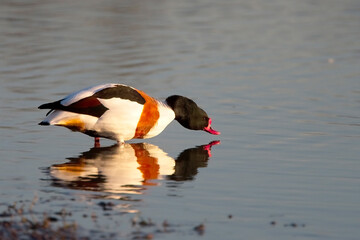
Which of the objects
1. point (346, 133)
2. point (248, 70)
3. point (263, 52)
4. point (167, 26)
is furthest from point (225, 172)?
point (167, 26)

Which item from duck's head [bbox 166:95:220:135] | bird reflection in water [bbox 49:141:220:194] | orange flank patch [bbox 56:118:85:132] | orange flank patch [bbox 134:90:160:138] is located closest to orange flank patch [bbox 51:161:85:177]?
bird reflection in water [bbox 49:141:220:194]

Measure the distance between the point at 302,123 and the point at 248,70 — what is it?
3.92 metres

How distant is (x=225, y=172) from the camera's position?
28.9 feet

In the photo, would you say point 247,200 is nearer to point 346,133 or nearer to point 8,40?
point 346,133

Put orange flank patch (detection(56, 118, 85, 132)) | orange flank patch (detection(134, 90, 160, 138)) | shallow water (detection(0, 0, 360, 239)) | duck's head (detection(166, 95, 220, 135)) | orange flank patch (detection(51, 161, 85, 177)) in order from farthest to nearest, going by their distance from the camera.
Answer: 1. duck's head (detection(166, 95, 220, 135))
2. orange flank patch (detection(134, 90, 160, 138))
3. orange flank patch (detection(56, 118, 85, 132))
4. orange flank patch (detection(51, 161, 85, 177))
5. shallow water (detection(0, 0, 360, 239))

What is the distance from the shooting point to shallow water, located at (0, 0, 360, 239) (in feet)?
23.8

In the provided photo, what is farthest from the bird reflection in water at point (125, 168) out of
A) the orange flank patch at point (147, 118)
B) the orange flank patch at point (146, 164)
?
the orange flank patch at point (147, 118)

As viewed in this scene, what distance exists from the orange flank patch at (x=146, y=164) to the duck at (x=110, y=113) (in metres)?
0.24

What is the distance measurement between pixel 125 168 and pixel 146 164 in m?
0.37

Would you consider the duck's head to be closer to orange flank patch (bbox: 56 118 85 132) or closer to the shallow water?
the shallow water

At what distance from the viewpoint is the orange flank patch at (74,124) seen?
9.61 m

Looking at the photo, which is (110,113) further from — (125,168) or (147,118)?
(125,168)

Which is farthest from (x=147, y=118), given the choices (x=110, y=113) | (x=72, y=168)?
(x=72, y=168)

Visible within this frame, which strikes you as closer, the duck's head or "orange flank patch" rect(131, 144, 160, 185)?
"orange flank patch" rect(131, 144, 160, 185)
